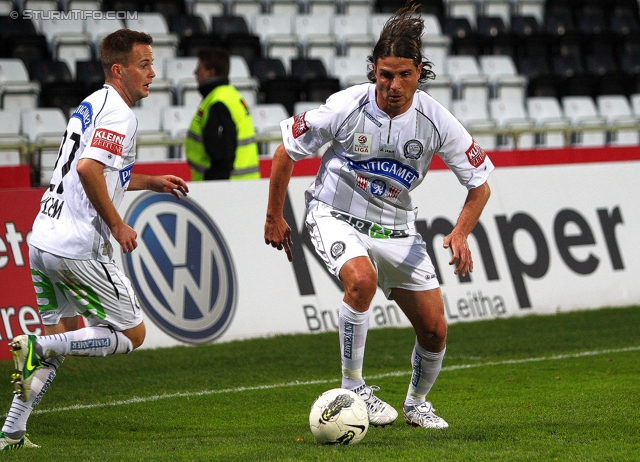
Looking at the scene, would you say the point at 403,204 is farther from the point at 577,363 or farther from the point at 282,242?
the point at 577,363

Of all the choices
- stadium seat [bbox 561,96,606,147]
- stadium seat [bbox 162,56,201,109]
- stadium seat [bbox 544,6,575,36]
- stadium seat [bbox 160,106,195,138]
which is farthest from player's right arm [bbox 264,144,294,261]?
stadium seat [bbox 544,6,575,36]

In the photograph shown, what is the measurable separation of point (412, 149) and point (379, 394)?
225 centimetres

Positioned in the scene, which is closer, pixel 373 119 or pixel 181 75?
pixel 373 119

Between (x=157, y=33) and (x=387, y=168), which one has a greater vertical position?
(x=157, y=33)

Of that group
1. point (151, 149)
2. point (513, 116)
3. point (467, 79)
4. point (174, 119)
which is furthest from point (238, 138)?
point (513, 116)

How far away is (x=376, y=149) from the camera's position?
18.4 ft

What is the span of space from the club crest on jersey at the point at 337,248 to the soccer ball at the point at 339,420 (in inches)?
30.5

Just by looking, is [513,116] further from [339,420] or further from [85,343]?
[85,343]

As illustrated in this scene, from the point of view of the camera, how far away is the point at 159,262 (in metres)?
9.18

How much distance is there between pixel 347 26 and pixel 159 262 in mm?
9491

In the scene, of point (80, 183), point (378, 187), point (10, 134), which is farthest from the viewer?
point (10, 134)

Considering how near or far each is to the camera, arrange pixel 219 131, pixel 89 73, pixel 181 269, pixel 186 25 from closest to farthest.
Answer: pixel 181 269, pixel 219 131, pixel 89 73, pixel 186 25

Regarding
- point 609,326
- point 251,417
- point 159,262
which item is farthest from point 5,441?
point 609,326

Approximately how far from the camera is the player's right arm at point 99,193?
5133 mm
